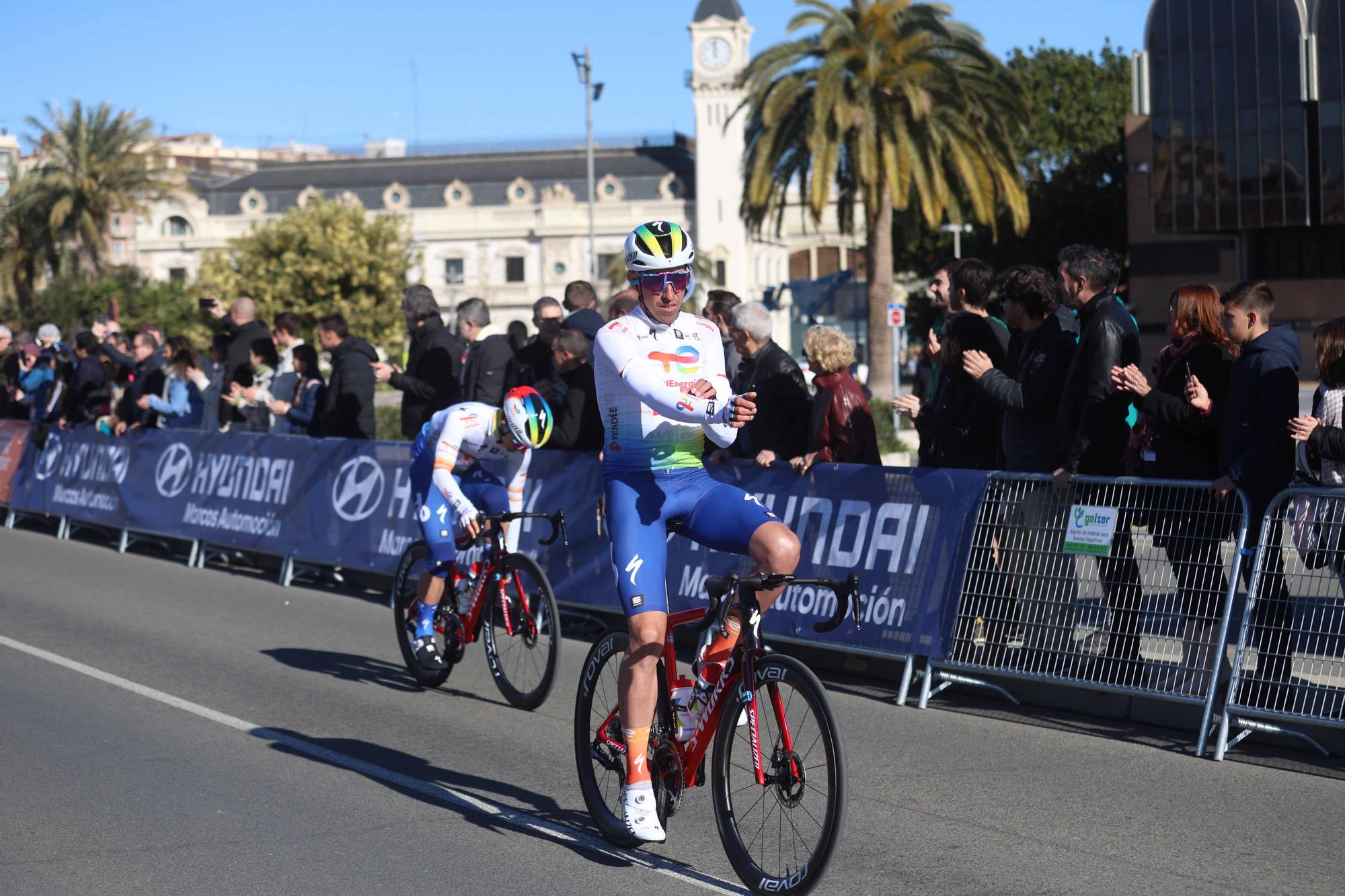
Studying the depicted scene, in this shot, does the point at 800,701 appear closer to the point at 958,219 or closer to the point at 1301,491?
the point at 1301,491

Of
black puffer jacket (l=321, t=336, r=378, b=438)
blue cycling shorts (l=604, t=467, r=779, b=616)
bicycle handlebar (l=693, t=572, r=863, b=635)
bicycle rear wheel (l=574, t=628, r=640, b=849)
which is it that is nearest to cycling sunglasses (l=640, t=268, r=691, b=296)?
blue cycling shorts (l=604, t=467, r=779, b=616)

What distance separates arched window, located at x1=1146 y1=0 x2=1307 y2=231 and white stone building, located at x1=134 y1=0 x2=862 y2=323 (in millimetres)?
49755

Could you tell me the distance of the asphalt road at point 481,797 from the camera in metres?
5.20

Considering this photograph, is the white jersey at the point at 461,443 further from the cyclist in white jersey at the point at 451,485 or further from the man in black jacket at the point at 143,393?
the man in black jacket at the point at 143,393

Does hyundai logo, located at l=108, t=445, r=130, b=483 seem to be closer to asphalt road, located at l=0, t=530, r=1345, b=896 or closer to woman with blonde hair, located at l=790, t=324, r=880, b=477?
asphalt road, located at l=0, t=530, r=1345, b=896

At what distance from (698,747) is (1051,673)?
304 centimetres

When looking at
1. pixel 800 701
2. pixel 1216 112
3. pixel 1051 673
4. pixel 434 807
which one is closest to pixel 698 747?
pixel 800 701

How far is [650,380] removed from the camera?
5141 mm

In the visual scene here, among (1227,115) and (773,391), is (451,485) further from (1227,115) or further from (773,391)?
(1227,115)

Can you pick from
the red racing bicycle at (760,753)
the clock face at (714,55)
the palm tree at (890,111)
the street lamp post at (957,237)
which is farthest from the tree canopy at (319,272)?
the red racing bicycle at (760,753)

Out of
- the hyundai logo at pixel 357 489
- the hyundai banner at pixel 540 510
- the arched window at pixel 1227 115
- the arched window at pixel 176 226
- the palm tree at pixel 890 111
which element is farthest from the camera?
the arched window at pixel 176 226

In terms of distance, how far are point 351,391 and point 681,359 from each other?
7.69m

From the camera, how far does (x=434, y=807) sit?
6090 millimetres

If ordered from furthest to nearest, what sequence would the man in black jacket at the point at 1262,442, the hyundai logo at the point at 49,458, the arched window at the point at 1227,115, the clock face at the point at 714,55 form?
1. the clock face at the point at 714,55
2. the arched window at the point at 1227,115
3. the hyundai logo at the point at 49,458
4. the man in black jacket at the point at 1262,442
